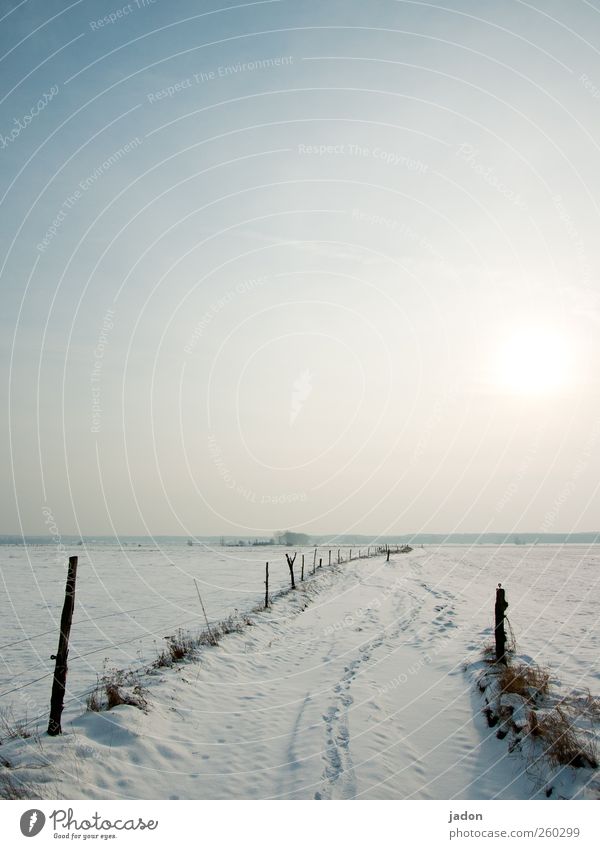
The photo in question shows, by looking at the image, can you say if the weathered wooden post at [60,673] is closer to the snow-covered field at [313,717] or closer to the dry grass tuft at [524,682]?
the snow-covered field at [313,717]

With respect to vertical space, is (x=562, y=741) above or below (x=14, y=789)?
above

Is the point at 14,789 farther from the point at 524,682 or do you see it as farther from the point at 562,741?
the point at 524,682

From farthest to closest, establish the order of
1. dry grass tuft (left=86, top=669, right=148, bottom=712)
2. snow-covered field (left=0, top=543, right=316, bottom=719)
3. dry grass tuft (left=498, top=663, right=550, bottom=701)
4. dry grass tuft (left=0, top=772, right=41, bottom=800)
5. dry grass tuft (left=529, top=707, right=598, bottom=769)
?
snow-covered field (left=0, top=543, right=316, bottom=719)
dry grass tuft (left=498, top=663, right=550, bottom=701)
dry grass tuft (left=86, top=669, right=148, bottom=712)
dry grass tuft (left=529, top=707, right=598, bottom=769)
dry grass tuft (left=0, top=772, right=41, bottom=800)

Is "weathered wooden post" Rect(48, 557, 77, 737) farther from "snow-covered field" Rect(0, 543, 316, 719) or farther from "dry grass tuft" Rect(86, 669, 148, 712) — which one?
"snow-covered field" Rect(0, 543, 316, 719)

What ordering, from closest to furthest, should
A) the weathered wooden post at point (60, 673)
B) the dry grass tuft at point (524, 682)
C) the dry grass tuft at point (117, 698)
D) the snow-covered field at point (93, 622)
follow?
the weathered wooden post at point (60, 673) < the dry grass tuft at point (117, 698) < the dry grass tuft at point (524, 682) < the snow-covered field at point (93, 622)
